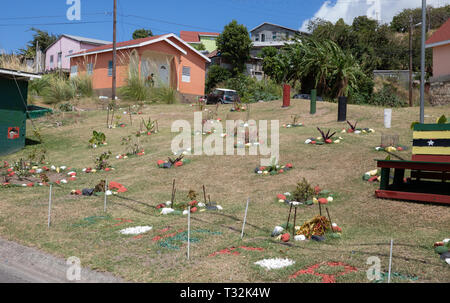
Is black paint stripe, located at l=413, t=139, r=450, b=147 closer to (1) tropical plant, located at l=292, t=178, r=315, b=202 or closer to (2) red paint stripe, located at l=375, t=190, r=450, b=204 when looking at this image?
(2) red paint stripe, located at l=375, t=190, r=450, b=204

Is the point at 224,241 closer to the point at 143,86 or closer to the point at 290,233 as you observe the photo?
the point at 290,233

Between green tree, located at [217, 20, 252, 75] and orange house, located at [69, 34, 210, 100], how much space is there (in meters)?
12.2

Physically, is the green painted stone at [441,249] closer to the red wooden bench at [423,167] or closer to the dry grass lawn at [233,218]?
the dry grass lawn at [233,218]

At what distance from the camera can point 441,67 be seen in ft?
74.2

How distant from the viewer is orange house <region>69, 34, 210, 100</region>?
29.8 meters

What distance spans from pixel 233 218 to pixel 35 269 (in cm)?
348

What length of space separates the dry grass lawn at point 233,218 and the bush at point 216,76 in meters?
31.2

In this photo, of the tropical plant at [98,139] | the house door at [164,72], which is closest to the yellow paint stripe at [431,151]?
the tropical plant at [98,139]

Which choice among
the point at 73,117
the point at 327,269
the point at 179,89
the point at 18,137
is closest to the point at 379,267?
the point at 327,269

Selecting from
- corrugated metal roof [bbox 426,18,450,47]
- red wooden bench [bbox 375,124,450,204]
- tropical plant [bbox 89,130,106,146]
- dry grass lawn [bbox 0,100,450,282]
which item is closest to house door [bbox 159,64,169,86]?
tropical plant [bbox 89,130,106,146]

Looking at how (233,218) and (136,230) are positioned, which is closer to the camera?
(136,230)

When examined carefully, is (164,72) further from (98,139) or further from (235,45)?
(98,139)

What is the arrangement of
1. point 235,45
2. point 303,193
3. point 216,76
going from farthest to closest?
point 235,45
point 216,76
point 303,193

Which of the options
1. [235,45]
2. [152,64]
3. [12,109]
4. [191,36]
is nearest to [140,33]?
[191,36]
